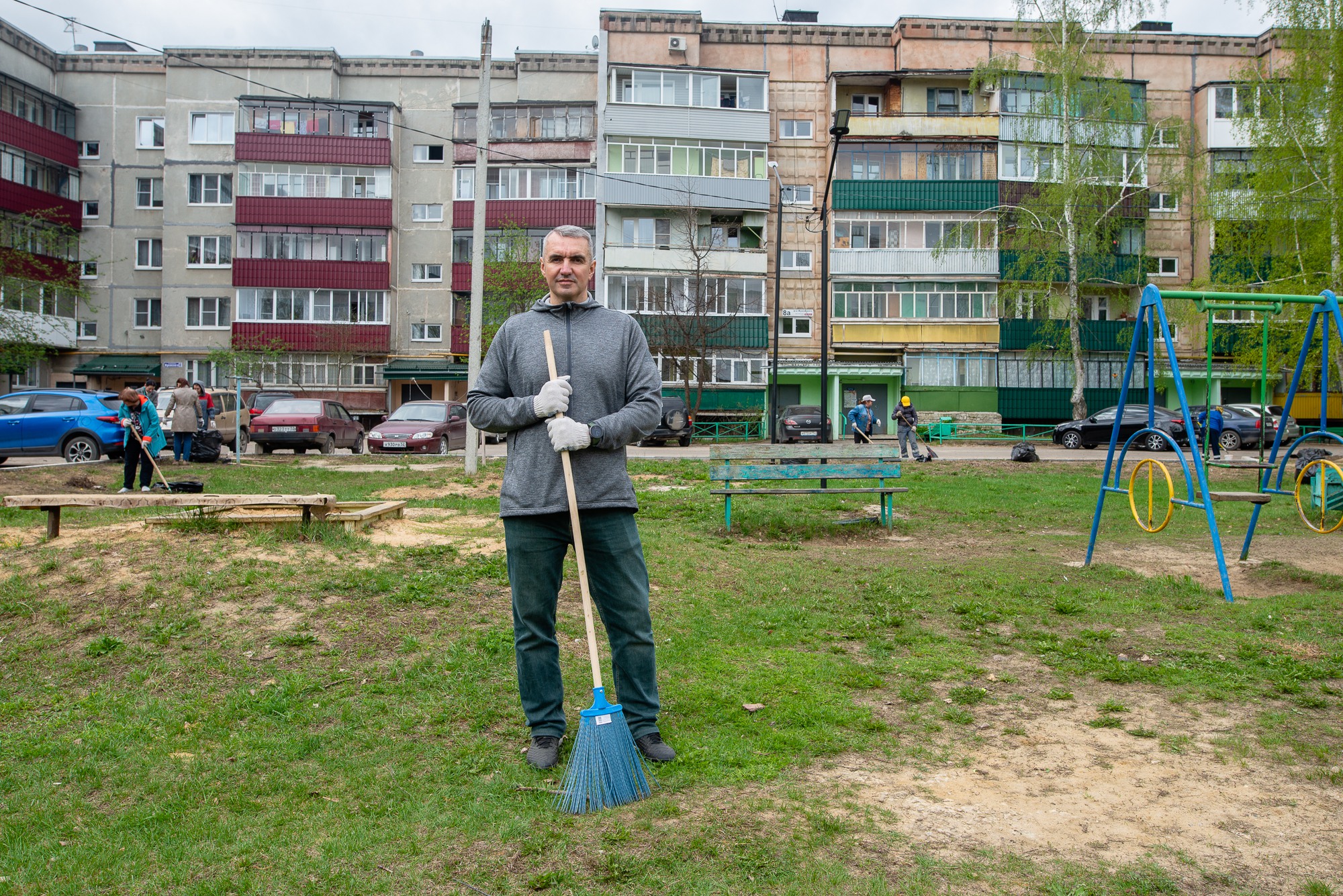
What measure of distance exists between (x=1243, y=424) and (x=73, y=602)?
34714mm

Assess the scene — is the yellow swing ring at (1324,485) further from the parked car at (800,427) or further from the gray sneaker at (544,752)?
the parked car at (800,427)

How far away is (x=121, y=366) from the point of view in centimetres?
4444

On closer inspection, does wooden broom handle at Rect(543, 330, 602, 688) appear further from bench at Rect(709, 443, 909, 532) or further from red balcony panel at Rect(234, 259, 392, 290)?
red balcony panel at Rect(234, 259, 392, 290)

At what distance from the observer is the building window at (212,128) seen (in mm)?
45375

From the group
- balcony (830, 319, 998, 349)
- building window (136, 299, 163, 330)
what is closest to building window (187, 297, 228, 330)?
building window (136, 299, 163, 330)

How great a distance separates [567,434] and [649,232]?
40.5 m

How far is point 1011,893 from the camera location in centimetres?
288

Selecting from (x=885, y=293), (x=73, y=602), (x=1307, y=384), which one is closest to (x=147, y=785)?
(x=73, y=602)

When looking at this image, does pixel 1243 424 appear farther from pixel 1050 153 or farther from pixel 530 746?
pixel 530 746

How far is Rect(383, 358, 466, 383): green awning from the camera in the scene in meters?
44.2

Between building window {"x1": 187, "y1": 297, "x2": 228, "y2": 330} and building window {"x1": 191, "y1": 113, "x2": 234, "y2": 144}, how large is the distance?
733 centimetres

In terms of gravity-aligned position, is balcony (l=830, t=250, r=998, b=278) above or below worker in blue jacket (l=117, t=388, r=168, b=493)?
above

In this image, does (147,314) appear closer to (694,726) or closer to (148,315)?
(148,315)

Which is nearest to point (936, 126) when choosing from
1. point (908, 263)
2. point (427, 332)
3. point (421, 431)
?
point (908, 263)
